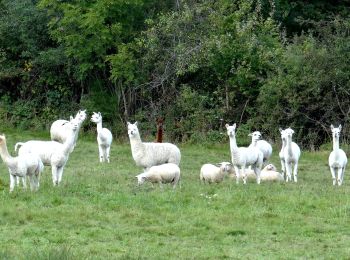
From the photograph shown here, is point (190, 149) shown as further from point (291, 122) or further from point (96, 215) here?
point (96, 215)

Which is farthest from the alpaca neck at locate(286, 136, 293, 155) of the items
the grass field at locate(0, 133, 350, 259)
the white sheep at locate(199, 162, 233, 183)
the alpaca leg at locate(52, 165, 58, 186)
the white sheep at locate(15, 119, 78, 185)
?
the alpaca leg at locate(52, 165, 58, 186)

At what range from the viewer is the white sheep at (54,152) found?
684 inches

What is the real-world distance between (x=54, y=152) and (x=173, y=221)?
433 centimetres

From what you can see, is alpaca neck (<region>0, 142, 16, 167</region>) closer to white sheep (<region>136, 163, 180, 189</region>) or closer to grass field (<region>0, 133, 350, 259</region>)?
grass field (<region>0, 133, 350, 259</region>)

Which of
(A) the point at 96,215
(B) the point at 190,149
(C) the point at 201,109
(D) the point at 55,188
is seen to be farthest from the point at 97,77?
(A) the point at 96,215

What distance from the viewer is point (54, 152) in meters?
17.8

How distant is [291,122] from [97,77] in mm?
8019

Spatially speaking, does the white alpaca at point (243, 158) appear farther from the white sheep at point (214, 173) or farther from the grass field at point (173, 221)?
the grass field at point (173, 221)

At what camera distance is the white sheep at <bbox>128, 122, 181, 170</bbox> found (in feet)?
63.1

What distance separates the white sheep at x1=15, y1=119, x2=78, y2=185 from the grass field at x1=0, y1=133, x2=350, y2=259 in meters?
0.31

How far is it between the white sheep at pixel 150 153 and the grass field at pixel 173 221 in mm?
732

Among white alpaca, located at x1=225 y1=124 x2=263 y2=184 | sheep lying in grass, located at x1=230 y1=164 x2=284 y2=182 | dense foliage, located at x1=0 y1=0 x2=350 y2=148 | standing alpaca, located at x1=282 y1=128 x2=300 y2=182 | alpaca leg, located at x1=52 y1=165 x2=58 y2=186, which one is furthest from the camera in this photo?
dense foliage, located at x1=0 y1=0 x2=350 y2=148

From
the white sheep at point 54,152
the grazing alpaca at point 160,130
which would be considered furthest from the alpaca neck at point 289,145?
the grazing alpaca at point 160,130

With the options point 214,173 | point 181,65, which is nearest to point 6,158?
point 214,173
